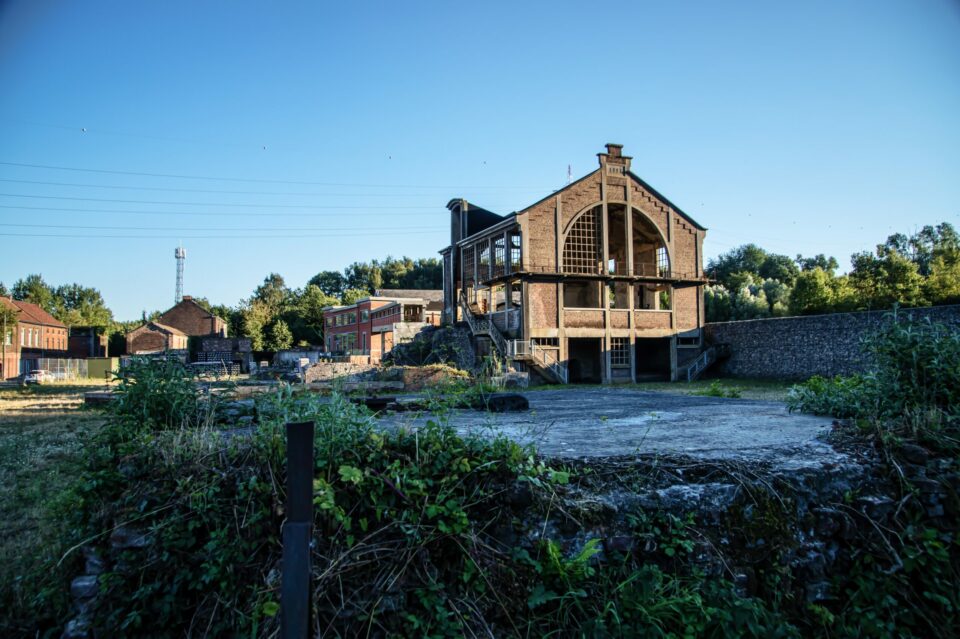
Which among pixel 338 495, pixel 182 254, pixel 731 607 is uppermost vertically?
pixel 182 254

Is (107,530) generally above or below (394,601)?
above

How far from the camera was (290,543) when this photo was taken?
7.11 ft

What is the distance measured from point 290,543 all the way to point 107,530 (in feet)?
6.39

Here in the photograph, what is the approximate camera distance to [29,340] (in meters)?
60.4

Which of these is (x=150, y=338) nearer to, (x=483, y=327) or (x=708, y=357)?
(x=483, y=327)

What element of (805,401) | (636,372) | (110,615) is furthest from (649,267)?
(110,615)

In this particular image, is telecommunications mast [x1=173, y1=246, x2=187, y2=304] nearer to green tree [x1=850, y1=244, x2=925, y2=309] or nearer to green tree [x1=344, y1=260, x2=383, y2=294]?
green tree [x1=344, y1=260, x2=383, y2=294]

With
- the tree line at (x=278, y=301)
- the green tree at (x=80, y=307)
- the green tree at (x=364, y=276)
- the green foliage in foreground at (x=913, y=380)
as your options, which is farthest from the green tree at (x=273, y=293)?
the green foliage in foreground at (x=913, y=380)

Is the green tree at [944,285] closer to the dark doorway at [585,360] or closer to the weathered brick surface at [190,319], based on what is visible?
the dark doorway at [585,360]

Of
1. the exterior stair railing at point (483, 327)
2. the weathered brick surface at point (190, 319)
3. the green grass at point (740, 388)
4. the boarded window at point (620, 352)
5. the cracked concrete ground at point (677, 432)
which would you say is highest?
the weathered brick surface at point (190, 319)

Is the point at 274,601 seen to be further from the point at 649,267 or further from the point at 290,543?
the point at 649,267

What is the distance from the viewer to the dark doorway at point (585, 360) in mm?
29372

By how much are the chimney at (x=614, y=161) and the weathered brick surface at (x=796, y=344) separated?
1010cm

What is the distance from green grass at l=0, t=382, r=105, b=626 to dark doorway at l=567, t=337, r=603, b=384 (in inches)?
880
